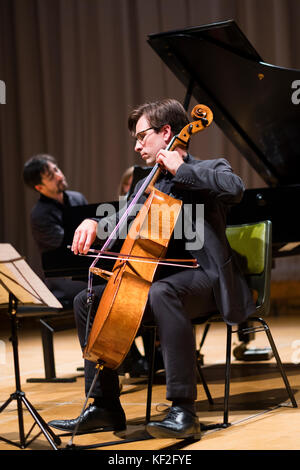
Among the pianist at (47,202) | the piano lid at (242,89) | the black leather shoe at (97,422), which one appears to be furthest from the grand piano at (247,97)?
the black leather shoe at (97,422)

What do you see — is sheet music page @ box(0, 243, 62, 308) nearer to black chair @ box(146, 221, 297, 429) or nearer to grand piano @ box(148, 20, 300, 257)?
black chair @ box(146, 221, 297, 429)

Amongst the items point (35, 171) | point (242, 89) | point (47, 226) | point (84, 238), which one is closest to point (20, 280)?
point (84, 238)

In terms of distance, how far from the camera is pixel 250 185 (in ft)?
21.8

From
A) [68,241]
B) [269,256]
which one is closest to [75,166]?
[68,241]

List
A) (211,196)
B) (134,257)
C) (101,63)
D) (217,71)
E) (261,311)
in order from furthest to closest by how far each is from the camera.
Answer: (101,63), (217,71), (261,311), (211,196), (134,257)

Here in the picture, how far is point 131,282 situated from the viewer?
2098mm

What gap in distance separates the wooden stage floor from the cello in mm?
336

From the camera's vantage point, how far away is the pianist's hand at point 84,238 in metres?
2.26

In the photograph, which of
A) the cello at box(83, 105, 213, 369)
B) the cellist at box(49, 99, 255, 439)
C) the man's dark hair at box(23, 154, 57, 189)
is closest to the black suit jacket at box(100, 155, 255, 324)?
the cellist at box(49, 99, 255, 439)

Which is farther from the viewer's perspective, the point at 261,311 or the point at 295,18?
the point at 295,18

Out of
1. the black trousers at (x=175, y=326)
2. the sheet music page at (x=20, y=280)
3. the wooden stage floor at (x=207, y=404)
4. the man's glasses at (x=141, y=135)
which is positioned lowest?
the wooden stage floor at (x=207, y=404)

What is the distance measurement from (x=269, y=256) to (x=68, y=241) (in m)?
1.33

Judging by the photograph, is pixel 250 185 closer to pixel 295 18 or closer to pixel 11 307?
pixel 295 18

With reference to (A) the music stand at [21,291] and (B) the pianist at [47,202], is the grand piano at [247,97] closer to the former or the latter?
(B) the pianist at [47,202]
